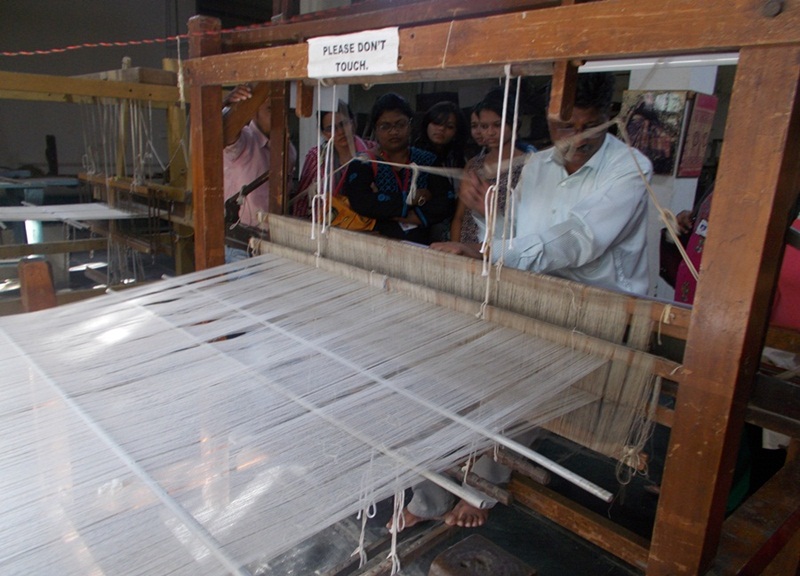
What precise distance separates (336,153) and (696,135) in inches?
108

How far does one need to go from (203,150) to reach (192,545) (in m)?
1.46

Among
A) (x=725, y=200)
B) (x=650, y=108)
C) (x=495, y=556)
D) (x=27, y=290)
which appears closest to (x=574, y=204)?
(x=725, y=200)

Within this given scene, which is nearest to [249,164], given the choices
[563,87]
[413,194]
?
[413,194]

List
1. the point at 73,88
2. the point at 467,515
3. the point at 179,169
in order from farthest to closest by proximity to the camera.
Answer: the point at 179,169, the point at 73,88, the point at 467,515

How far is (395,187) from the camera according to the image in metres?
2.53

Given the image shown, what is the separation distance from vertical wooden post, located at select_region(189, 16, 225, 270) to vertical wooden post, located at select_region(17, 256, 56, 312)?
0.50 meters

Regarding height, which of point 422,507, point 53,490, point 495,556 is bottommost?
point 422,507

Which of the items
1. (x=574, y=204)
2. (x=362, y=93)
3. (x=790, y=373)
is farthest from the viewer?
(x=362, y=93)

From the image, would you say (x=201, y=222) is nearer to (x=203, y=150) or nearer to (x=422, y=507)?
(x=203, y=150)

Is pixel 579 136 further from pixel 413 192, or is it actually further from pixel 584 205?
pixel 413 192

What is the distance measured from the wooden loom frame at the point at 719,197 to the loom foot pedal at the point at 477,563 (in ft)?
0.78

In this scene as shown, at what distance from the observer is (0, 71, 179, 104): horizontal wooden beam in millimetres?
3016

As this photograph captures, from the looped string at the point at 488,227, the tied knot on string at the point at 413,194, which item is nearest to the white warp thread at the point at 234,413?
the looped string at the point at 488,227

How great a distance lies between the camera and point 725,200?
79cm
